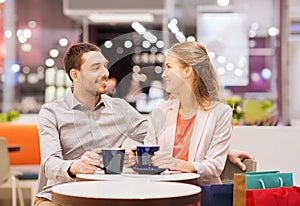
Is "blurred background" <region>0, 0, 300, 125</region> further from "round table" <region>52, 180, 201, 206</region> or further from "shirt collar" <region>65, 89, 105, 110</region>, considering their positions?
"round table" <region>52, 180, 201, 206</region>

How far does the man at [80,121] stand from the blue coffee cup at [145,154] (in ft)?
1.19

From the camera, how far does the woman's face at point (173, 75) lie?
274 cm

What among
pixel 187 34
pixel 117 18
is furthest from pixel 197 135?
pixel 117 18

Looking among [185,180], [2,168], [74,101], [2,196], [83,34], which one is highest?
[83,34]

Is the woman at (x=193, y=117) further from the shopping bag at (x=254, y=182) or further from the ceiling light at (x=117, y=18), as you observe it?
the ceiling light at (x=117, y=18)

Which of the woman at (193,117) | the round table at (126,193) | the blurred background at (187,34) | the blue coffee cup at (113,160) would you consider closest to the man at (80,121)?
the woman at (193,117)

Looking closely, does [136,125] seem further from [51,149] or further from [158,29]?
[158,29]

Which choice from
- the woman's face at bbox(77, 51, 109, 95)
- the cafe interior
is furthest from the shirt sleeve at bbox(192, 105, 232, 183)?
the cafe interior

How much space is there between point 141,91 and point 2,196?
12.6 ft

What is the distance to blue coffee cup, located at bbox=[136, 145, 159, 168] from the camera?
2.54 metres

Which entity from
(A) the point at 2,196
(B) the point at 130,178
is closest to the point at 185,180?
(B) the point at 130,178

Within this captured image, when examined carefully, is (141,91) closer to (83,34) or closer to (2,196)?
(2,196)

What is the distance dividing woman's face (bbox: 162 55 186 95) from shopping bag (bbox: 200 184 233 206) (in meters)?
0.43

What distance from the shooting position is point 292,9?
10.5 meters
